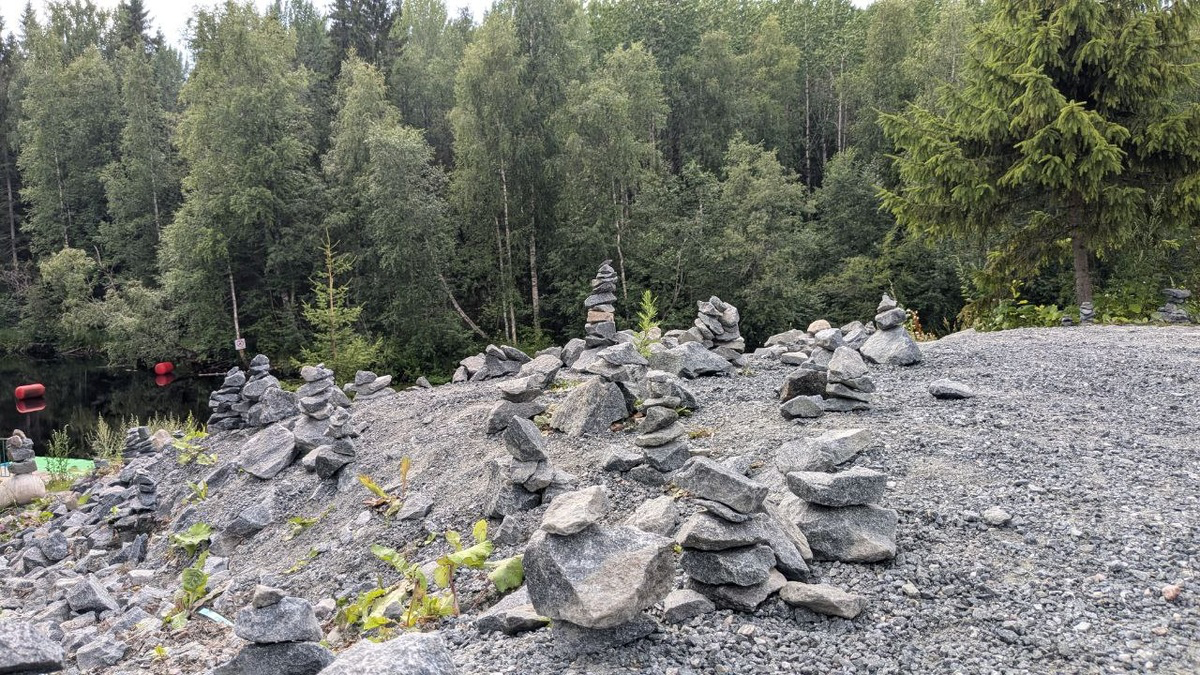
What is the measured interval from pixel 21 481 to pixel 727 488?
12144 millimetres

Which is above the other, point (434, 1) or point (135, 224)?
point (434, 1)

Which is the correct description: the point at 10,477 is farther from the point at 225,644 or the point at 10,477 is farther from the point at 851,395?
the point at 851,395

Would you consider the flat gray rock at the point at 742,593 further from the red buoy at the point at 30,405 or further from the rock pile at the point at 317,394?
the red buoy at the point at 30,405

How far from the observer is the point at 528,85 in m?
26.6

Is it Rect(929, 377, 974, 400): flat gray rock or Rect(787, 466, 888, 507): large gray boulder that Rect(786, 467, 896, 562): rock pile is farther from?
Rect(929, 377, 974, 400): flat gray rock

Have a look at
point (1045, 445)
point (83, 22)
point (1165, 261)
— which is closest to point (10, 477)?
point (1045, 445)

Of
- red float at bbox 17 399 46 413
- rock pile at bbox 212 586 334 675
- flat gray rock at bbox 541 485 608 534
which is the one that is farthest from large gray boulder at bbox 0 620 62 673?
red float at bbox 17 399 46 413

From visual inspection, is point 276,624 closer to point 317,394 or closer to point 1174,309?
point 317,394

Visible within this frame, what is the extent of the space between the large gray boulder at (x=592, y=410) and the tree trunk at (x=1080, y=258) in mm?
9374

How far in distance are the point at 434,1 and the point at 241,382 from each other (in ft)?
132

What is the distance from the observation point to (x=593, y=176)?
26.3 metres

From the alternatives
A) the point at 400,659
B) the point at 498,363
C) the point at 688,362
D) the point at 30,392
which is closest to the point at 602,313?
the point at 688,362

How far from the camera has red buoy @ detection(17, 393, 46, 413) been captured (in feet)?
81.7

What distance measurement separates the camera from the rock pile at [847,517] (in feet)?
12.2
